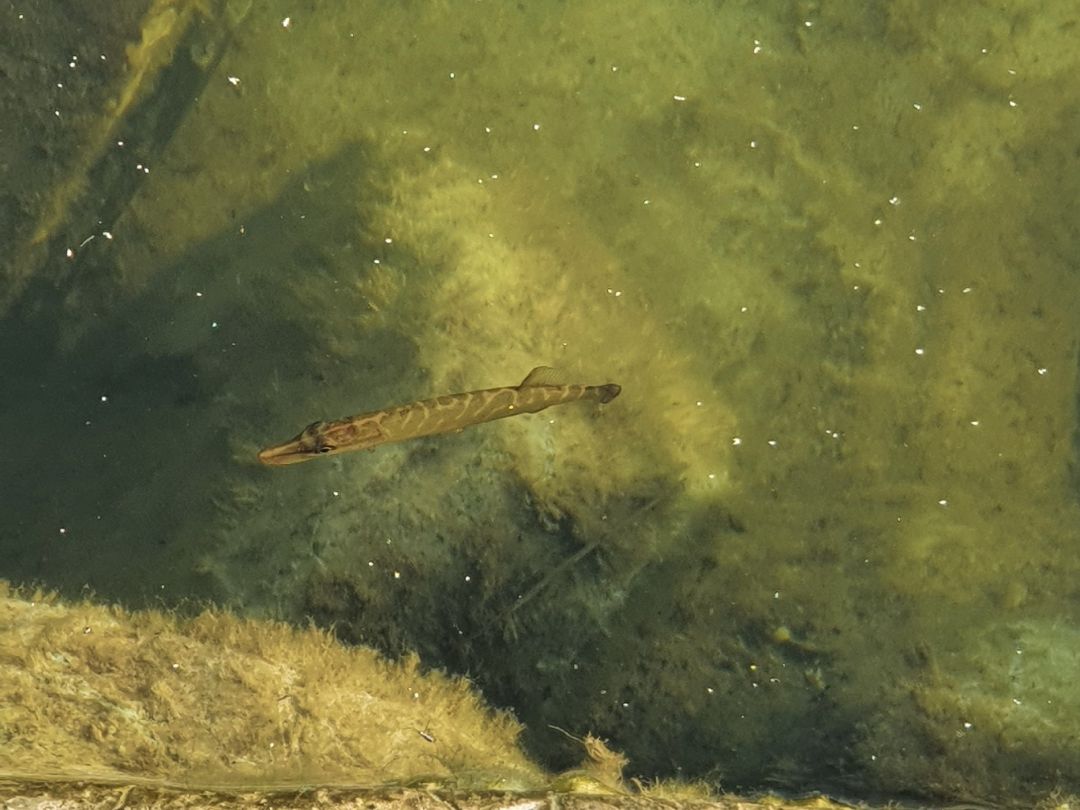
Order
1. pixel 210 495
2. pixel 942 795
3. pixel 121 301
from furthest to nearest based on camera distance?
1. pixel 121 301
2. pixel 210 495
3. pixel 942 795

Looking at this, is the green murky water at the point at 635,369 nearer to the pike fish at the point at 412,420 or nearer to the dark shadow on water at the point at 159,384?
the dark shadow on water at the point at 159,384

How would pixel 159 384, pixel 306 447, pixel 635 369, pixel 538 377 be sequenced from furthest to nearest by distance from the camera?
pixel 159 384, pixel 635 369, pixel 538 377, pixel 306 447

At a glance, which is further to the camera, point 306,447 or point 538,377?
point 538,377

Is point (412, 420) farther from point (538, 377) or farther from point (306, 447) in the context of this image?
point (538, 377)

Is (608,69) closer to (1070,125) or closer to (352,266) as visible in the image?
(352,266)

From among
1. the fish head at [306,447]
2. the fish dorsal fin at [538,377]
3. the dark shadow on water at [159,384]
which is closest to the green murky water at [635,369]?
the dark shadow on water at [159,384]

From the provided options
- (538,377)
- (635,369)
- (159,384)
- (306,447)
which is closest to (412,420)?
(306,447)

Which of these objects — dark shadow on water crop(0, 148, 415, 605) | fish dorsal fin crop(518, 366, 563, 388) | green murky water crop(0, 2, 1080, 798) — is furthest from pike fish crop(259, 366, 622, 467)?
dark shadow on water crop(0, 148, 415, 605)

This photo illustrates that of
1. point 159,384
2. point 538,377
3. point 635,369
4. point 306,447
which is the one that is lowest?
point 306,447

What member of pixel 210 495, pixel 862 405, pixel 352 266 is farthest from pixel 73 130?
pixel 862 405
